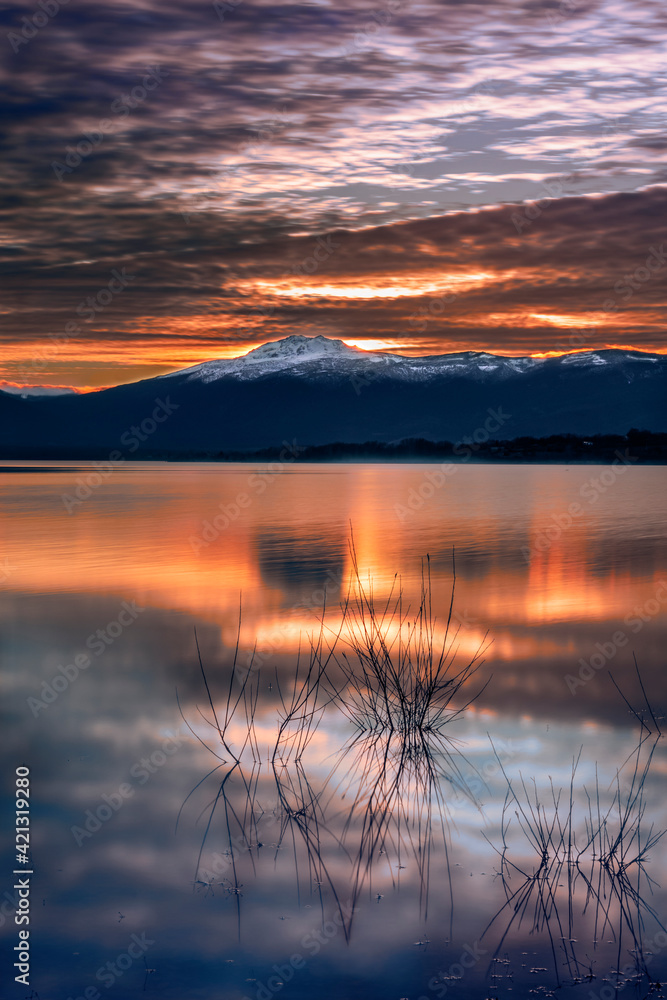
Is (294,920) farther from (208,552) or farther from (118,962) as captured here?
(208,552)

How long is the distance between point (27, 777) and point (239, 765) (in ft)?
5.24

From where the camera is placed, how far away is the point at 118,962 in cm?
469
